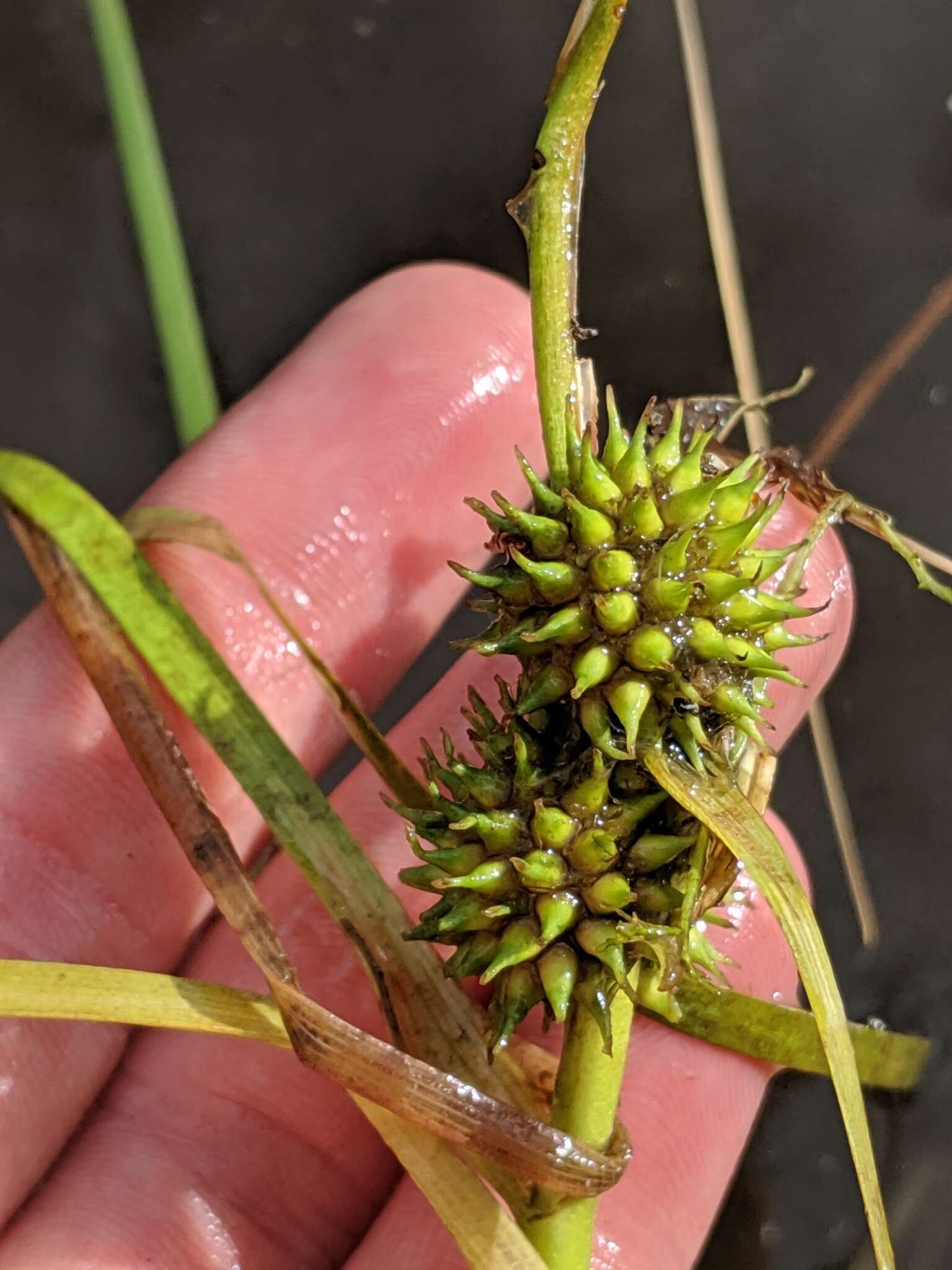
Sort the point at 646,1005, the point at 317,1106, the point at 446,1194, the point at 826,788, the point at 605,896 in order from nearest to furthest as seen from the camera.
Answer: the point at 605,896, the point at 446,1194, the point at 646,1005, the point at 317,1106, the point at 826,788

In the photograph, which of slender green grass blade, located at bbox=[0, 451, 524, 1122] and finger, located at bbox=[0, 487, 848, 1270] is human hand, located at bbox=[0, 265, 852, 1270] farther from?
slender green grass blade, located at bbox=[0, 451, 524, 1122]

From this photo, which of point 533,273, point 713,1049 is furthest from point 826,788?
point 533,273

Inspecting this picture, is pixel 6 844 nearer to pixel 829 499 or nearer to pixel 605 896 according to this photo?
pixel 605 896

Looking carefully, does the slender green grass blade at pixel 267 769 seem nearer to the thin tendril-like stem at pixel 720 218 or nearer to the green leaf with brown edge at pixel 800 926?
the green leaf with brown edge at pixel 800 926

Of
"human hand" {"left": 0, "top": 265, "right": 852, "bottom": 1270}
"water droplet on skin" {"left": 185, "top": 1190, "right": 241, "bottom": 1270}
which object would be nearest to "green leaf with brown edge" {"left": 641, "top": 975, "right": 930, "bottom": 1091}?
"human hand" {"left": 0, "top": 265, "right": 852, "bottom": 1270}

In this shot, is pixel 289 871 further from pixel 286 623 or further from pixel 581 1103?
pixel 581 1103
